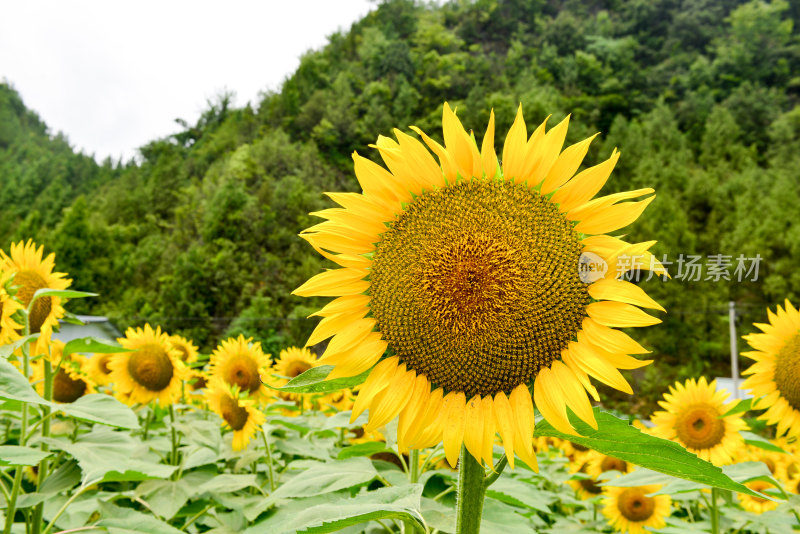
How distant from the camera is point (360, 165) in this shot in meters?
0.90

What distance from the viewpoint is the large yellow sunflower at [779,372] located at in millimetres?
1598

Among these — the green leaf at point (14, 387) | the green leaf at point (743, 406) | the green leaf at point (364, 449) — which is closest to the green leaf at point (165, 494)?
the green leaf at point (364, 449)

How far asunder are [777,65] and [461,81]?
24690 millimetres

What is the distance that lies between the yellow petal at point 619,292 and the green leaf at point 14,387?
0.81 metres

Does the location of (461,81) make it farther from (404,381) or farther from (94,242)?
(404,381)

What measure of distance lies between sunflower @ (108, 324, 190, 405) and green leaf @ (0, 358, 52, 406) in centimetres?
141

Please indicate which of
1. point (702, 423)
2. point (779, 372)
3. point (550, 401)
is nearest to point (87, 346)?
point (550, 401)

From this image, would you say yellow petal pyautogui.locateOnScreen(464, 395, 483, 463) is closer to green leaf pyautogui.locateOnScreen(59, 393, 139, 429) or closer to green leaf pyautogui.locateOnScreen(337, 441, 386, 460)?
green leaf pyautogui.locateOnScreen(337, 441, 386, 460)

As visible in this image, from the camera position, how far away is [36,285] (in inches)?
70.9

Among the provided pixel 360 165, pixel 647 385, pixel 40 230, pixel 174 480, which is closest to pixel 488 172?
pixel 360 165

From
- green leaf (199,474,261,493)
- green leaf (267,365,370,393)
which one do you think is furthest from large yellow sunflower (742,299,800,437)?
green leaf (199,474,261,493)

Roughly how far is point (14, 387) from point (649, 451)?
90 cm

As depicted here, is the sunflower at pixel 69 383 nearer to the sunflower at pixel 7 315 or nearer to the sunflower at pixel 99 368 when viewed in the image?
the sunflower at pixel 99 368

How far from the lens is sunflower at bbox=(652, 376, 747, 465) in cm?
202
